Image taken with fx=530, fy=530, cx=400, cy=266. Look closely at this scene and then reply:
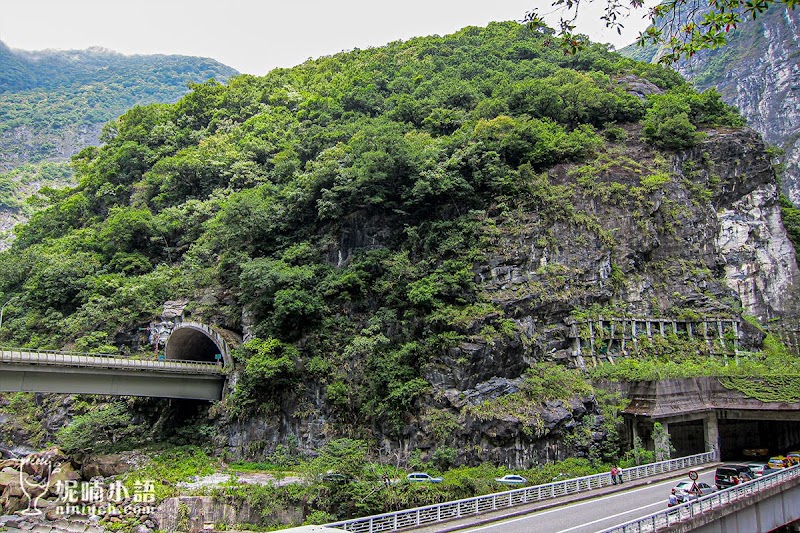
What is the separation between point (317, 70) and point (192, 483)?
55141mm

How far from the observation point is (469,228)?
105ft

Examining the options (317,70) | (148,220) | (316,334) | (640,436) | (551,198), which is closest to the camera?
(640,436)

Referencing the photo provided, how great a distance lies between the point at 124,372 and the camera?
96.4ft

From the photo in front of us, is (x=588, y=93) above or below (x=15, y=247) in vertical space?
above

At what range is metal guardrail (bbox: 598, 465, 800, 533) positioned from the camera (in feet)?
45.4

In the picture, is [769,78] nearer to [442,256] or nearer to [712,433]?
[712,433]

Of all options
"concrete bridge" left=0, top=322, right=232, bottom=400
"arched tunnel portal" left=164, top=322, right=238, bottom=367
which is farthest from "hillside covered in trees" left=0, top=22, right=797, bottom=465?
"concrete bridge" left=0, top=322, right=232, bottom=400

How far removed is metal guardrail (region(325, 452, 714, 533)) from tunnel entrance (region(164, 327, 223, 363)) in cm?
1915

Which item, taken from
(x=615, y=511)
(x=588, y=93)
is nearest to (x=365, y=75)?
(x=588, y=93)

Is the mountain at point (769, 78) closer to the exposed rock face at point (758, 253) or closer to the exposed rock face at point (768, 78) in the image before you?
the exposed rock face at point (768, 78)

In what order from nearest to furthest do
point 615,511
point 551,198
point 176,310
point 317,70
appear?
point 615,511, point 551,198, point 176,310, point 317,70

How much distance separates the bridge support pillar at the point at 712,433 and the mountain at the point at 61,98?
283 feet

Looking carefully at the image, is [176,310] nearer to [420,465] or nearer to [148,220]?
[148,220]

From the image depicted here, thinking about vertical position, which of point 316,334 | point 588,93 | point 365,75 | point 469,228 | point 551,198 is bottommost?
point 316,334
